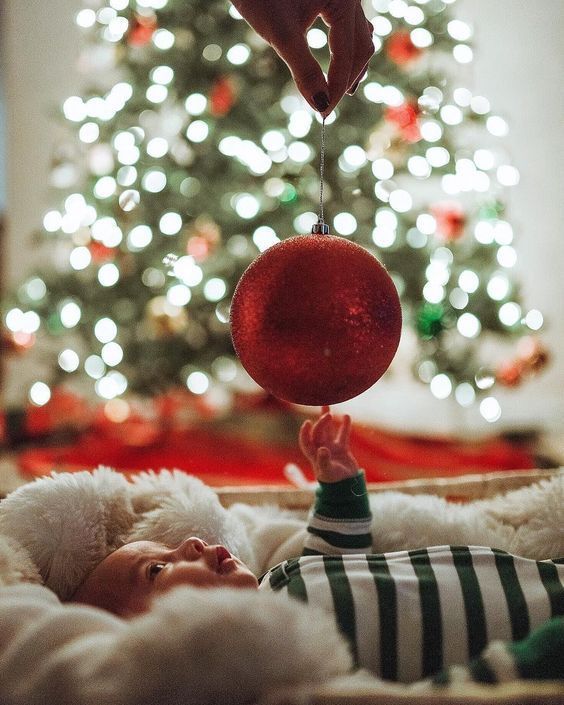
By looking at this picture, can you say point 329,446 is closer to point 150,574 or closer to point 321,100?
point 150,574

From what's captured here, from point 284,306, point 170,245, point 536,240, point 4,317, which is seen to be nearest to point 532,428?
point 536,240

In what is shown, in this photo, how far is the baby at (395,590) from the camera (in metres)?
0.84

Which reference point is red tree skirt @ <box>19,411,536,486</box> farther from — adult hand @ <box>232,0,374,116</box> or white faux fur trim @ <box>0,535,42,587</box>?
adult hand @ <box>232,0,374,116</box>

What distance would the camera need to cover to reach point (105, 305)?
84.8 inches

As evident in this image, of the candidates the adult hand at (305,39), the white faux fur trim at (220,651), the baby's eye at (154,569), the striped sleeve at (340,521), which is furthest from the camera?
the striped sleeve at (340,521)

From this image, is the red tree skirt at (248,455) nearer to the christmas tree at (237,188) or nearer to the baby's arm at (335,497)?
the christmas tree at (237,188)

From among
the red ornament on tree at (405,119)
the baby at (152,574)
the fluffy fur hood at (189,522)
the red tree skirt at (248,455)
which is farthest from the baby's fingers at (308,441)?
the red ornament on tree at (405,119)

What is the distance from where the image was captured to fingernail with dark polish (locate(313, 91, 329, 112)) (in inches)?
31.7

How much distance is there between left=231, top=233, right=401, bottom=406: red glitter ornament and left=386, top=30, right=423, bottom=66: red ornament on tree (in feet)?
4.85

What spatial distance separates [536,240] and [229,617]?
2.83m

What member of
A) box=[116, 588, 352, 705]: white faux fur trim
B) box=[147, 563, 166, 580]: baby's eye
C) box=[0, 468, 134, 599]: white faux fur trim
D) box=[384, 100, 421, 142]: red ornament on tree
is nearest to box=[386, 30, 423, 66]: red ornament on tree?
box=[384, 100, 421, 142]: red ornament on tree

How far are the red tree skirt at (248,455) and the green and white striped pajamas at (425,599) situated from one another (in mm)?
1119

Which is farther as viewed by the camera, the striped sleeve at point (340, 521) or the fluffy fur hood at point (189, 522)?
the striped sleeve at point (340, 521)

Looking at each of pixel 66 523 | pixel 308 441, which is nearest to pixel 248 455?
pixel 308 441
